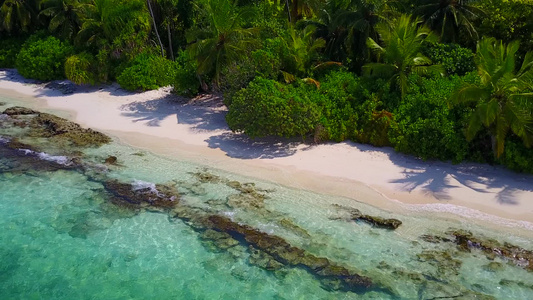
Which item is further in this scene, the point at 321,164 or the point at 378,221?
the point at 321,164

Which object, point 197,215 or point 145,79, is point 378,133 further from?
point 145,79

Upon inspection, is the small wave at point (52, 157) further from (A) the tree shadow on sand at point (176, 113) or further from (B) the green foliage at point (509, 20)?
(B) the green foliage at point (509, 20)

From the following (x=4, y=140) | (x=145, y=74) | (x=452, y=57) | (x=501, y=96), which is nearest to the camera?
(x=501, y=96)

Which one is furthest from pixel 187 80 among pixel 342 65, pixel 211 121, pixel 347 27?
pixel 347 27

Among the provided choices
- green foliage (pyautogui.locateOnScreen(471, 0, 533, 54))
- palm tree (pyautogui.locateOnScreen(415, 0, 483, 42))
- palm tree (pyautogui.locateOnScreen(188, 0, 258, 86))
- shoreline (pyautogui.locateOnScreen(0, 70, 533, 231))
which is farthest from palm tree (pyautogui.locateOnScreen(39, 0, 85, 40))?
green foliage (pyautogui.locateOnScreen(471, 0, 533, 54))

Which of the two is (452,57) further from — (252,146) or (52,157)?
(52,157)

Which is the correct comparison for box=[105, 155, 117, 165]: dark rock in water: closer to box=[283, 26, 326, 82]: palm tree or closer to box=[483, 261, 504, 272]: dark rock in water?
box=[283, 26, 326, 82]: palm tree
